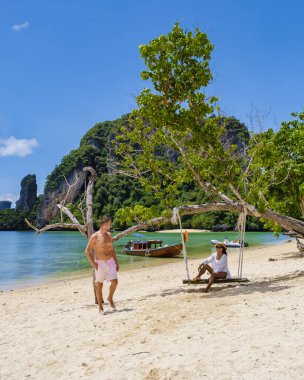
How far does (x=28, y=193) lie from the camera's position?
15238 cm

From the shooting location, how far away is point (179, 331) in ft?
18.7

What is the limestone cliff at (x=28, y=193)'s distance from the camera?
152500 mm

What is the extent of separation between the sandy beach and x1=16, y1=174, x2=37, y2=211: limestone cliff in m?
151

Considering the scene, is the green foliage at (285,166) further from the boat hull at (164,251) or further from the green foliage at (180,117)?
the boat hull at (164,251)

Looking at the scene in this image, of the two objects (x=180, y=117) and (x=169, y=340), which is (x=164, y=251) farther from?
(x=169, y=340)

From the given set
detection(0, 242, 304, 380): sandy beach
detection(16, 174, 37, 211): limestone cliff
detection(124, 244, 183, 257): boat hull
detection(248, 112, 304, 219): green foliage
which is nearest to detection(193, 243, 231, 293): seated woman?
detection(0, 242, 304, 380): sandy beach

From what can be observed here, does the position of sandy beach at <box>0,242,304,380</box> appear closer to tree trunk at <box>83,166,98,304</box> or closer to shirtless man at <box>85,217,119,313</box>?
shirtless man at <box>85,217,119,313</box>

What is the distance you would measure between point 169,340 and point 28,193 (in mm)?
154905

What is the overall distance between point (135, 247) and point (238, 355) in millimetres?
28889

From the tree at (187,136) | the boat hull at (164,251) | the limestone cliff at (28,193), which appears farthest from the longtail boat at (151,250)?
the limestone cliff at (28,193)

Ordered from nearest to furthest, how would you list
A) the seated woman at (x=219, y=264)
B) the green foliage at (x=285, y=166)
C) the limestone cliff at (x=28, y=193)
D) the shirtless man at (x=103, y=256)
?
1. the shirtless man at (x=103, y=256)
2. the seated woman at (x=219, y=264)
3. the green foliage at (x=285, y=166)
4. the limestone cliff at (x=28, y=193)

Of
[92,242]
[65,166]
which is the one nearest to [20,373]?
[92,242]

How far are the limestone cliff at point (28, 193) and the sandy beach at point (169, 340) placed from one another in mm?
150632

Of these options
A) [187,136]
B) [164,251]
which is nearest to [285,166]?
[187,136]
